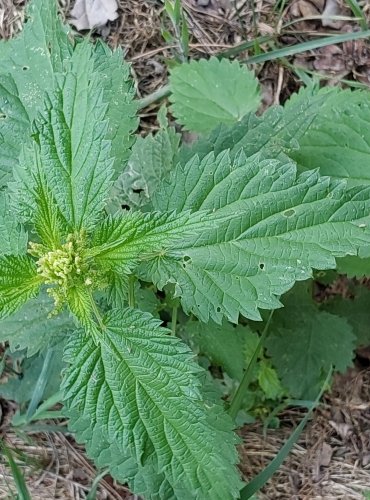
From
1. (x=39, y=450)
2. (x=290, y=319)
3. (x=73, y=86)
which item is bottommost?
(x=39, y=450)

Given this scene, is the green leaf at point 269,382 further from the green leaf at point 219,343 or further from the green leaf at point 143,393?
the green leaf at point 143,393

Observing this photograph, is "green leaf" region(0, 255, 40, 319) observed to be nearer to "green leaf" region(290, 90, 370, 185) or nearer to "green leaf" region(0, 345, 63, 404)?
"green leaf" region(290, 90, 370, 185)

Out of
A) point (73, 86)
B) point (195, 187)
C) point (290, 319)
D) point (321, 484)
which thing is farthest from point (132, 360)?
point (321, 484)

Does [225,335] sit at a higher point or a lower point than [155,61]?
lower

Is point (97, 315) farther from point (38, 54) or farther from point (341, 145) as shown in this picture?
point (341, 145)

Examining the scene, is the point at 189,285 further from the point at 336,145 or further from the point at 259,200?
the point at 336,145

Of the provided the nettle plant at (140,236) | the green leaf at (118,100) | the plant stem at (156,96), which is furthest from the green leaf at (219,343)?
the plant stem at (156,96)

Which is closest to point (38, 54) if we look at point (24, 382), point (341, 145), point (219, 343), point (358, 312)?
point (341, 145)
